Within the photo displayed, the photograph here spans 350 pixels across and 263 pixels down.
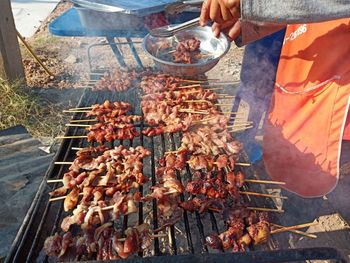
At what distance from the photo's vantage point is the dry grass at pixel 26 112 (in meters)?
5.71

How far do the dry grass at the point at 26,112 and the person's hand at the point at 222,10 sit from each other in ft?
13.9

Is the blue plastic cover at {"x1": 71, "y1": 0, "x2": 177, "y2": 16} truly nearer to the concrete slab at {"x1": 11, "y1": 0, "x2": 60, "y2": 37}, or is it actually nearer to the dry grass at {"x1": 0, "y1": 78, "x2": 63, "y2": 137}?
the dry grass at {"x1": 0, "y1": 78, "x2": 63, "y2": 137}

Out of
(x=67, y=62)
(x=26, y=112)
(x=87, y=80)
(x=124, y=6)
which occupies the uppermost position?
(x=124, y=6)

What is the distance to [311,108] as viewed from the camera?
3057mm

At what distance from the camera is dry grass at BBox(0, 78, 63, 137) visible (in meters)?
5.71

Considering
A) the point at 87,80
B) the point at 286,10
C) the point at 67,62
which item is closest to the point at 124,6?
the point at 87,80

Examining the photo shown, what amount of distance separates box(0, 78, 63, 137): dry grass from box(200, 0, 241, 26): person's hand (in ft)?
13.9

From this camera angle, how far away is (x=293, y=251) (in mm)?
1604

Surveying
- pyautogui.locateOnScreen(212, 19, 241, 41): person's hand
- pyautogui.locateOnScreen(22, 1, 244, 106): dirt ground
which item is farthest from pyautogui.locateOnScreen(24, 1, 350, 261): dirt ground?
pyautogui.locateOnScreen(212, 19, 241, 41): person's hand

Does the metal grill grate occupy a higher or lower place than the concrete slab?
higher

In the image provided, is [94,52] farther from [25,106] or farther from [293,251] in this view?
[293,251]

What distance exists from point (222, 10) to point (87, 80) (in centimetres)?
364

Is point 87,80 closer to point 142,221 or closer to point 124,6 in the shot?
A: point 124,6

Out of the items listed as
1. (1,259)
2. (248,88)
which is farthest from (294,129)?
(1,259)
